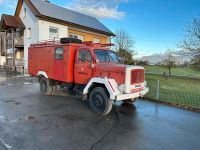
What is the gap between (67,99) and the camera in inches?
371

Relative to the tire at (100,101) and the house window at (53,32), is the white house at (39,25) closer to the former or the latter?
the house window at (53,32)

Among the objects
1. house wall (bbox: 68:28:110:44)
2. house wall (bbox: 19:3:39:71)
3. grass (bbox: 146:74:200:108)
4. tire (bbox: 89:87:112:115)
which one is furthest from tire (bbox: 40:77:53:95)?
house wall (bbox: 68:28:110:44)

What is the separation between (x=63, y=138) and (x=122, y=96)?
2.62m

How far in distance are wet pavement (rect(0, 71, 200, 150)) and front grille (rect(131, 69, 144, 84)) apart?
118 cm

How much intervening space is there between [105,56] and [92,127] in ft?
11.2

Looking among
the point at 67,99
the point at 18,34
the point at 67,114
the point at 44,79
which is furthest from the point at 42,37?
the point at 67,114

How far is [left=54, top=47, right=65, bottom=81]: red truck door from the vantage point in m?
9.02

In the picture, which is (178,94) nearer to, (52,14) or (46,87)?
(46,87)

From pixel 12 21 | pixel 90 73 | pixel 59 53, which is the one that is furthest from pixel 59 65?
pixel 12 21

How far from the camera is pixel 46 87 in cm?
1034

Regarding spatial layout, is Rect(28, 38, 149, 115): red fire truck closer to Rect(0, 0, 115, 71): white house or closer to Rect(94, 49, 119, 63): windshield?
Rect(94, 49, 119, 63): windshield

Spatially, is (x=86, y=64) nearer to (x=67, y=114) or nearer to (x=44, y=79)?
(x=67, y=114)

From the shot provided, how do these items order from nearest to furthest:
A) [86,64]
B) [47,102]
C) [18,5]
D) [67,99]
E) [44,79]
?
[86,64]
[47,102]
[67,99]
[44,79]
[18,5]

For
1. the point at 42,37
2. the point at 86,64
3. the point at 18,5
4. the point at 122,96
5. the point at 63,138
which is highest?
the point at 18,5
